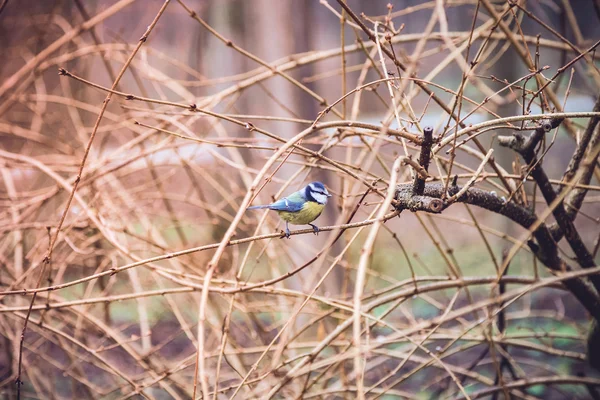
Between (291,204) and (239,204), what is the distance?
358cm

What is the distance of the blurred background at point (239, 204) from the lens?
225cm

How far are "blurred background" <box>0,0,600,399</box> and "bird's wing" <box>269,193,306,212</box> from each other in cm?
13

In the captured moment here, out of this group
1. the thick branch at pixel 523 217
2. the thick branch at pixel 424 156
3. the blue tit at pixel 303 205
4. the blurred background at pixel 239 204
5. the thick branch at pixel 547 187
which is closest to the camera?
the thick branch at pixel 424 156

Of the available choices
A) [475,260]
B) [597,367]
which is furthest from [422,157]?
[475,260]

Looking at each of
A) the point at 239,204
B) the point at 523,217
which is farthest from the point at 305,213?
the point at 239,204

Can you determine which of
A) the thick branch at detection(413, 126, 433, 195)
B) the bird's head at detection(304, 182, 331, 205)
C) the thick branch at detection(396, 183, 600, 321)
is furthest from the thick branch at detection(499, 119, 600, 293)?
the bird's head at detection(304, 182, 331, 205)

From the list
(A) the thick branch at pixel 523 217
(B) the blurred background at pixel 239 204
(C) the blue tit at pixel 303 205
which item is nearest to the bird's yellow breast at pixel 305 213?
(C) the blue tit at pixel 303 205

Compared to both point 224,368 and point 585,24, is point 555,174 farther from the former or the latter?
point 224,368

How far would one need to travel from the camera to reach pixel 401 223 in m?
6.88

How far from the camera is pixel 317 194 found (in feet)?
6.28

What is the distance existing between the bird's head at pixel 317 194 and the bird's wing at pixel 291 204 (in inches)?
1.3

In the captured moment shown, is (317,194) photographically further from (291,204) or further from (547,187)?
(547,187)

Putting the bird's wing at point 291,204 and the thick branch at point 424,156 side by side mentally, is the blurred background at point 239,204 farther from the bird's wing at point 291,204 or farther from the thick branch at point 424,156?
the thick branch at point 424,156

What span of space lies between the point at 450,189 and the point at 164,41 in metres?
5.55
